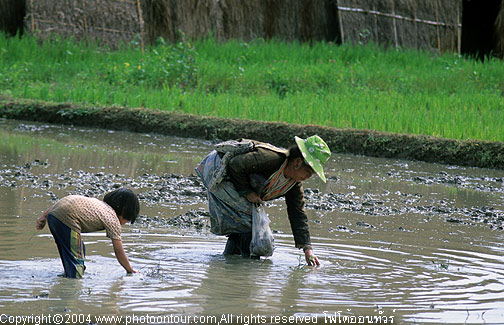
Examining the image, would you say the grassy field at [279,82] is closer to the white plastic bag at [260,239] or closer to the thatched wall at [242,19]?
the thatched wall at [242,19]

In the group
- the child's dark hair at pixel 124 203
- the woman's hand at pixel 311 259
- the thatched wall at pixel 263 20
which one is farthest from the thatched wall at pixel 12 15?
the woman's hand at pixel 311 259

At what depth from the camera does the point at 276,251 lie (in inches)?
182

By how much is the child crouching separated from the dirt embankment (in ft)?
15.5

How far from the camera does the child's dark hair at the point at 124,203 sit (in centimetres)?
379

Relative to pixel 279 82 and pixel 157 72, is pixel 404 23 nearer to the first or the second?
pixel 279 82

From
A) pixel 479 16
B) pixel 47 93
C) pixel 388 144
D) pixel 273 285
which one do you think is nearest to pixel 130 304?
pixel 273 285

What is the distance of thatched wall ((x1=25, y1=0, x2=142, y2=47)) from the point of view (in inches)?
477

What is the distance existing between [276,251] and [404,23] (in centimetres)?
1107

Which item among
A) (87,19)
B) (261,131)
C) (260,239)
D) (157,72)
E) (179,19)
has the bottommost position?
(261,131)

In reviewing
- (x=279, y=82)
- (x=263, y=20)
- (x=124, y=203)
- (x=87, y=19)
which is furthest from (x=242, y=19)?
(x=124, y=203)

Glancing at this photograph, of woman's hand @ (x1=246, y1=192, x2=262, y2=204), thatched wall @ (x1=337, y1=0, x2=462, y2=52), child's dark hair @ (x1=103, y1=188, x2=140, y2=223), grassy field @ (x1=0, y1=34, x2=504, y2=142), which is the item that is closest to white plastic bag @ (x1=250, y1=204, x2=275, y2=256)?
woman's hand @ (x1=246, y1=192, x2=262, y2=204)

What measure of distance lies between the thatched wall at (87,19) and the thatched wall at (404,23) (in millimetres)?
4050

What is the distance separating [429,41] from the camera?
15.0 metres

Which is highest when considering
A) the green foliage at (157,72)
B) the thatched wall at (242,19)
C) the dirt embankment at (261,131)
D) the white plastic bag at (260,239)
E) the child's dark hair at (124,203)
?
the thatched wall at (242,19)
